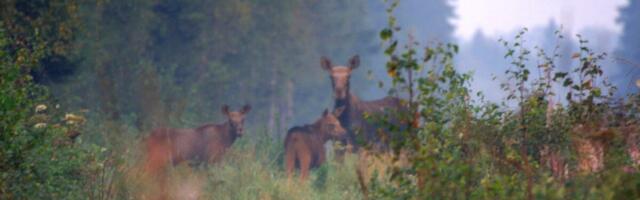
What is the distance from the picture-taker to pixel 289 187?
1520 centimetres

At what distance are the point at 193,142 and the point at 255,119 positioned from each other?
22877 millimetres

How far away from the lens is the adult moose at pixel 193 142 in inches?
663

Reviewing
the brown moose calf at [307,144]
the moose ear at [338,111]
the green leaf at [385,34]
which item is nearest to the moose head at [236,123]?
the brown moose calf at [307,144]

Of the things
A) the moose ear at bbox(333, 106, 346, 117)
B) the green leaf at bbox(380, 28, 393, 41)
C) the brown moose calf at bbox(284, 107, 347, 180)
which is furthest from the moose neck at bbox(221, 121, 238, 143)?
the green leaf at bbox(380, 28, 393, 41)

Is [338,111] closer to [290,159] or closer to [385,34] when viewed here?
[290,159]

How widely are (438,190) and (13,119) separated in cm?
433

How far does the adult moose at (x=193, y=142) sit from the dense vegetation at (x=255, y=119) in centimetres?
27

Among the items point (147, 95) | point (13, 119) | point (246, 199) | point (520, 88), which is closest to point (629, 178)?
point (520, 88)

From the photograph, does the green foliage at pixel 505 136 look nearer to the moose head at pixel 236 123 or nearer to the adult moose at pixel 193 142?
the adult moose at pixel 193 142

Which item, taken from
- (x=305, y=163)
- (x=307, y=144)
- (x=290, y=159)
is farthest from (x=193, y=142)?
(x=305, y=163)

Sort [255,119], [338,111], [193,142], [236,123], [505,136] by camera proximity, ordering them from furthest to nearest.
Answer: [255,119]
[236,123]
[338,111]
[193,142]
[505,136]

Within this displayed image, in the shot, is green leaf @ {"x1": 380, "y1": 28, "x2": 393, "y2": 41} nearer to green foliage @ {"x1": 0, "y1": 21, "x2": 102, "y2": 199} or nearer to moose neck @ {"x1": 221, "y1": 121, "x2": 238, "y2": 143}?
green foliage @ {"x1": 0, "y1": 21, "x2": 102, "y2": 199}

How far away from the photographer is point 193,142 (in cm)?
1897

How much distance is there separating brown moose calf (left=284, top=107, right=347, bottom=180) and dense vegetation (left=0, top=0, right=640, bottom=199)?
0.28 meters
